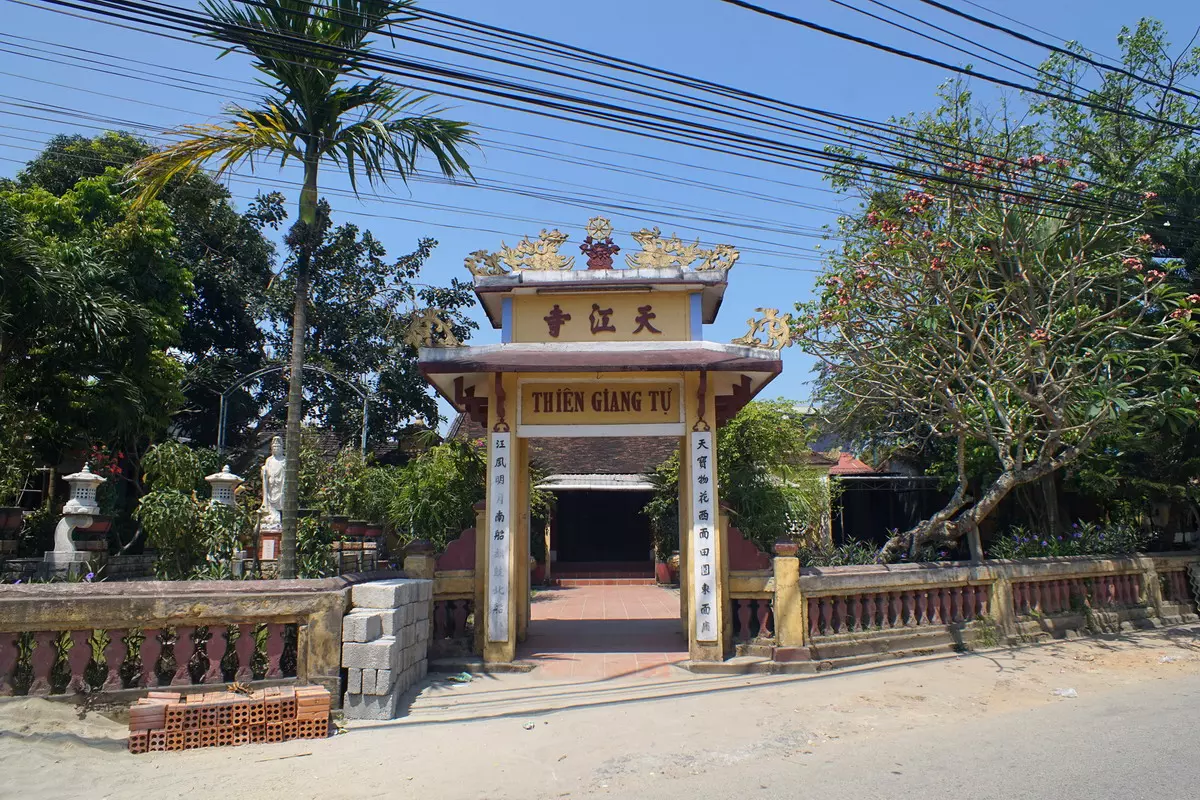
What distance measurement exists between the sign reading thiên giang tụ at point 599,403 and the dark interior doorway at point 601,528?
35.7ft

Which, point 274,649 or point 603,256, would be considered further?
point 603,256

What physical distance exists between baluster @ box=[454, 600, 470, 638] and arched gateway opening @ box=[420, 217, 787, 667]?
0.7 inches

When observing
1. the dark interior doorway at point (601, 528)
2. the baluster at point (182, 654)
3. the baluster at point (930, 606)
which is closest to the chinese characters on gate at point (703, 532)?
the baluster at point (930, 606)

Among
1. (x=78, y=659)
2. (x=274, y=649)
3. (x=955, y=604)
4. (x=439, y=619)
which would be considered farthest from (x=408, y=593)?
(x=955, y=604)

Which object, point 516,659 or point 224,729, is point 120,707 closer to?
point 224,729

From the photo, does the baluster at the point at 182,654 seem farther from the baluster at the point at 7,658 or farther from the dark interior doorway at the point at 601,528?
the dark interior doorway at the point at 601,528

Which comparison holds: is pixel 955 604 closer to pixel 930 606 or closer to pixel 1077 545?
pixel 930 606

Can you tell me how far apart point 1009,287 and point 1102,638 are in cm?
454

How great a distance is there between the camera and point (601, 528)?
1948 cm

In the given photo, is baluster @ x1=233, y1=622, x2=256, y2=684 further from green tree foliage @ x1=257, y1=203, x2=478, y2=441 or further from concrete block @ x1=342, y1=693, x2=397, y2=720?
green tree foliage @ x1=257, y1=203, x2=478, y2=441

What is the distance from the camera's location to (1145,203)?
10.0m

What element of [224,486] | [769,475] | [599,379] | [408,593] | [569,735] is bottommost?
[569,735]

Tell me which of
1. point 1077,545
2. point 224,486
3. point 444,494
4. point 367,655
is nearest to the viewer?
point 367,655

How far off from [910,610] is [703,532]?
8.74ft
